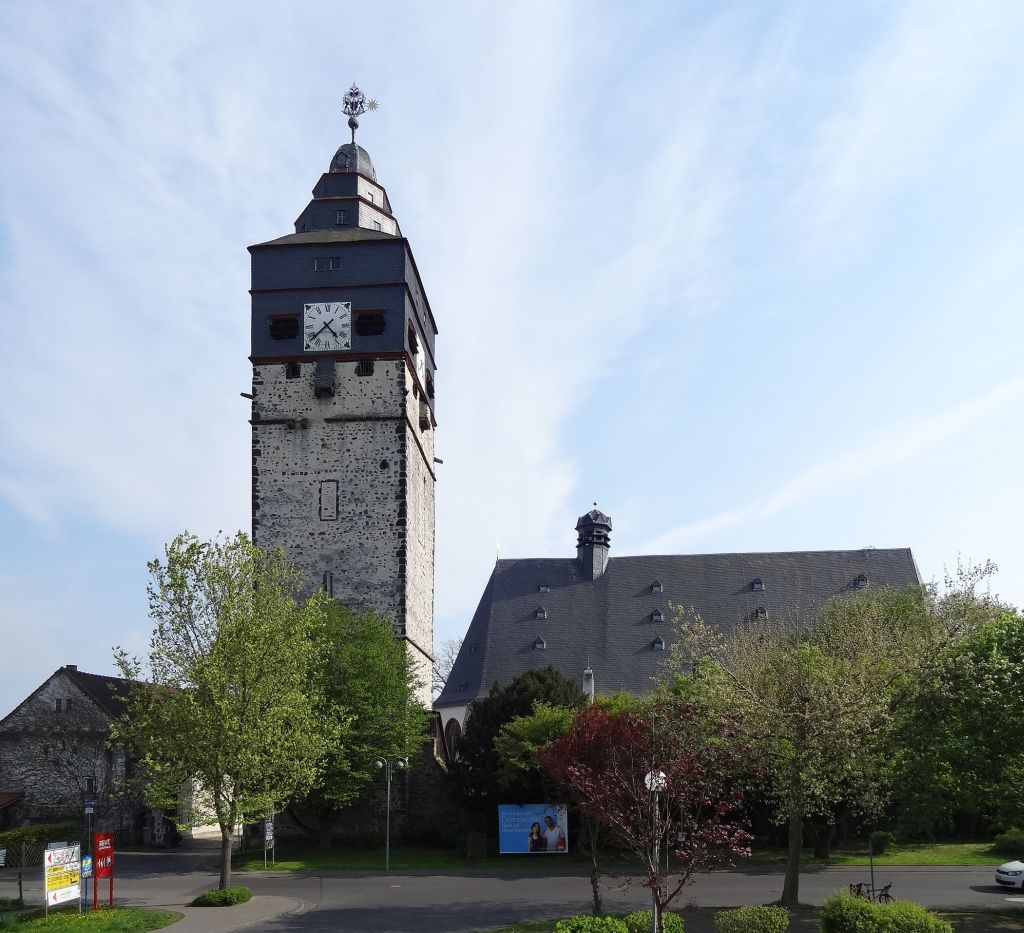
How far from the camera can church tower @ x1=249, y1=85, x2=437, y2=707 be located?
124 ft

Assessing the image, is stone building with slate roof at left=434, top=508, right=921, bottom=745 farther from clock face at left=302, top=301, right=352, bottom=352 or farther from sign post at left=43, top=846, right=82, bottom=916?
sign post at left=43, top=846, right=82, bottom=916

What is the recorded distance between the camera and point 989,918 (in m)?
19.3

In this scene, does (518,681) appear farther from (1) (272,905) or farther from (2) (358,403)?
(1) (272,905)

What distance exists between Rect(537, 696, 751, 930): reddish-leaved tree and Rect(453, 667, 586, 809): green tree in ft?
44.7

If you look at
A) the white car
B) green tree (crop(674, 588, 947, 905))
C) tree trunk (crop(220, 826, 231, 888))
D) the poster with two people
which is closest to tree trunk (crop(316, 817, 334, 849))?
the poster with two people

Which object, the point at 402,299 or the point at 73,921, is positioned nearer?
the point at 73,921

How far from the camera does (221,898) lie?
2262 cm

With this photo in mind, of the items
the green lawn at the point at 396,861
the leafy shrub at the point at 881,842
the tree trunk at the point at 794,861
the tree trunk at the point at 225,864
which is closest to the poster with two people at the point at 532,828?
the green lawn at the point at 396,861

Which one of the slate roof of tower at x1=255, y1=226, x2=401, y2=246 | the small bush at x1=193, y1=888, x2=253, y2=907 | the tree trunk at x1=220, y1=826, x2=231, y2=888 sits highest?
the slate roof of tower at x1=255, y1=226, x2=401, y2=246

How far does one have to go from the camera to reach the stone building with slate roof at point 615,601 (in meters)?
48.2

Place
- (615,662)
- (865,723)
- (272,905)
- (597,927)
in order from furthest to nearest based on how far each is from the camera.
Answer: (615,662) → (272,905) → (865,723) → (597,927)

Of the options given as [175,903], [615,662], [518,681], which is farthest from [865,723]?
[615,662]

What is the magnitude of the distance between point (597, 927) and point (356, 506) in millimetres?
24634

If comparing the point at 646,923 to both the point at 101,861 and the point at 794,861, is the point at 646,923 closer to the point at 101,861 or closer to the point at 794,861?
the point at 794,861
